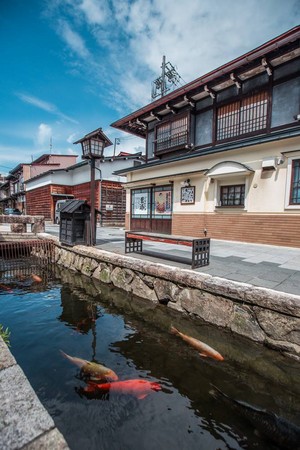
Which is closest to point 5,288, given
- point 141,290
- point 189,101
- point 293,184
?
point 141,290

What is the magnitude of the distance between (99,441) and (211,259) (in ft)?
14.1

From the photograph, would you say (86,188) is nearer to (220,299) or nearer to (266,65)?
(266,65)

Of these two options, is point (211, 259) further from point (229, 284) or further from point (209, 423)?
point (209, 423)

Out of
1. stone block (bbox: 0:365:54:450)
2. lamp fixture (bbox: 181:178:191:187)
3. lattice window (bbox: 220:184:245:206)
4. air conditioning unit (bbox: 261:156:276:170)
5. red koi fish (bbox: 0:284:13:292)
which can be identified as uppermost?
air conditioning unit (bbox: 261:156:276:170)

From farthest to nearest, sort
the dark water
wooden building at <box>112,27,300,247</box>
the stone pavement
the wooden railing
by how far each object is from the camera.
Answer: the wooden railing → wooden building at <box>112,27,300,247</box> → the stone pavement → the dark water

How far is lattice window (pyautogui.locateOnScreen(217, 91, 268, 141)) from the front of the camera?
9.16 metres

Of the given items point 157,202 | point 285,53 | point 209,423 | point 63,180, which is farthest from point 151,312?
point 63,180

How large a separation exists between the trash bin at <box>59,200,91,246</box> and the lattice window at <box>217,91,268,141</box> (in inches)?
286

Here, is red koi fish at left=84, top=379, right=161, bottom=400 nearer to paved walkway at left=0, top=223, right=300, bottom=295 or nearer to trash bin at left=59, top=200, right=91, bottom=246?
paved walkway at left=0, top=223, right=300, bottom=295

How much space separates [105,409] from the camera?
2.20m

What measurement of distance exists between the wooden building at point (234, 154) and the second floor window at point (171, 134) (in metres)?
0.05

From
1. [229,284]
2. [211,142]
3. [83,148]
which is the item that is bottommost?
[229,284]

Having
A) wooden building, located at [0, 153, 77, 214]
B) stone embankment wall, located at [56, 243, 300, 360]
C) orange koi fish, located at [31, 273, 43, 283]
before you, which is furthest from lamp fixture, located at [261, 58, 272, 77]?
wooden building, located at [0, 153, 77, 214]

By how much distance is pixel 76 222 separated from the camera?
7578 mm
